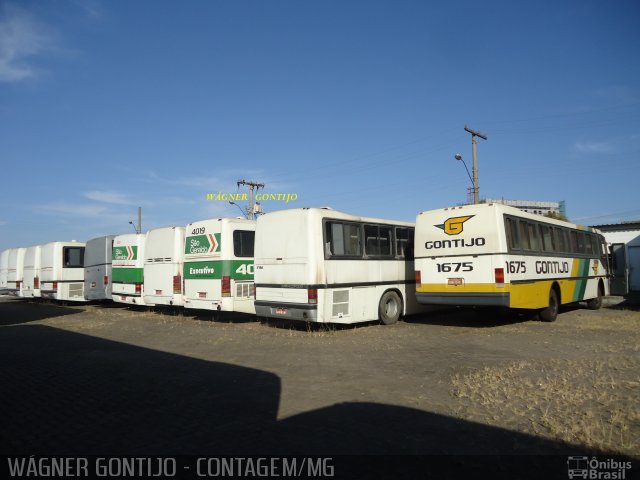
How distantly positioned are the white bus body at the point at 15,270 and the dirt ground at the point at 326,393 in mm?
14547

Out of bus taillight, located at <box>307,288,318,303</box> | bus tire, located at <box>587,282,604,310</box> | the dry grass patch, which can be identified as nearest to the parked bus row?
bus taillight, located at <box>307,288,318,303</box>

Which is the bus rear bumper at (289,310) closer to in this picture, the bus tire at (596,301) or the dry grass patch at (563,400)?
the dry grass patch at (563,400)

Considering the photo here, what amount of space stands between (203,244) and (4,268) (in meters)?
17.8

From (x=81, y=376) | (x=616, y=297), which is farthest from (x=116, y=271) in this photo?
(x=616, y=297)

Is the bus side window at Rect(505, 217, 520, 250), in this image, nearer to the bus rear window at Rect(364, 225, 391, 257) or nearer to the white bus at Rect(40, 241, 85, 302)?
the bus rear window at Rect(364, 225, 391, 257)

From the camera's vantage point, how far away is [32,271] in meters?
22.5

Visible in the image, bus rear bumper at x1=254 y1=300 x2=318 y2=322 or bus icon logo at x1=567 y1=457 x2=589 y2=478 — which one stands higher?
bus rear bumper at x1=254 y1=300 x2=318 y2=322

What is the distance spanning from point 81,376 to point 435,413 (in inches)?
209

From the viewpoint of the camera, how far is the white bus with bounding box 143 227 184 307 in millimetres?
15406

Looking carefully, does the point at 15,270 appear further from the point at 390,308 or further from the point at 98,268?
the point at 390,308

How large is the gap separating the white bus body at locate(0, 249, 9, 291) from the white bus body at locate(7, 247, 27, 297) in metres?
0.36

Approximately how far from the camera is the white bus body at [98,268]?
62.7 ft

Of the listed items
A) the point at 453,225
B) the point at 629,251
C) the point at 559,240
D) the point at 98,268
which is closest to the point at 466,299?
the point at 453,225

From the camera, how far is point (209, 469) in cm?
386
